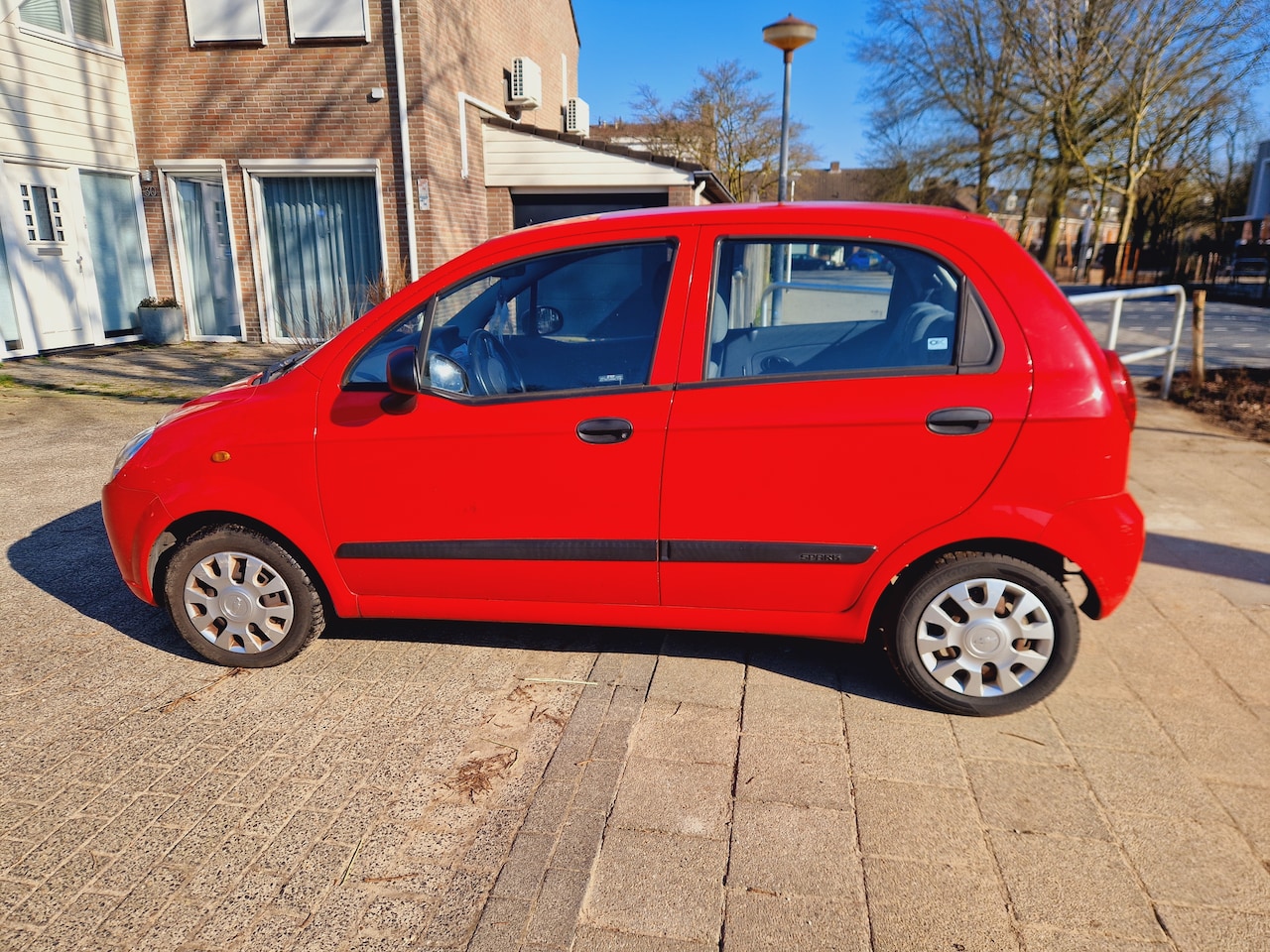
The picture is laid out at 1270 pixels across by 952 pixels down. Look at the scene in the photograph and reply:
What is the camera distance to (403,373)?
3.22 metres

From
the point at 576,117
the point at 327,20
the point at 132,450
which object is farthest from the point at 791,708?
the point at 576,117

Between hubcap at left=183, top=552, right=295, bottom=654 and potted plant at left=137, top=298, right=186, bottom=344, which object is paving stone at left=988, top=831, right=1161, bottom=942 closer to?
hubcap at left=183, top=552, right=295, bottom=654

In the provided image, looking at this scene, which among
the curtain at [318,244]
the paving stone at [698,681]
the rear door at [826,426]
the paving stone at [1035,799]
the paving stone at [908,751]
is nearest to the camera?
Result: the paving stone at [1035,799]

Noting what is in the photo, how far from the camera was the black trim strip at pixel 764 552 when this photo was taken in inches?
125

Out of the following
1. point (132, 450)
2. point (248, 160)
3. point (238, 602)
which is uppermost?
point (248, 160)

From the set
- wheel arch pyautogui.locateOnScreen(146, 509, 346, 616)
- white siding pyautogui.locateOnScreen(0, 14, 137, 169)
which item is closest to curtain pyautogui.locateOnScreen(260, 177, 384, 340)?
white siding pyautogui.locateOnScreen(0, 14, 137, 169)

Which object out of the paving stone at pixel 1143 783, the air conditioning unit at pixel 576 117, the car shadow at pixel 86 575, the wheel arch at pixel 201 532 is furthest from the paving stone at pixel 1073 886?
the air conditioning unit at pixel 576 117

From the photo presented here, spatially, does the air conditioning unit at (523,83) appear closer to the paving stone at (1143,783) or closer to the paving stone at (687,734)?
the paving stone at (687,734)

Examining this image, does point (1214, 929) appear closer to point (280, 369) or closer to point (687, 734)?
point (687, 734)

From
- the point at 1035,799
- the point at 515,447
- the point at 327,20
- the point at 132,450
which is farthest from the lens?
the point at 327,20

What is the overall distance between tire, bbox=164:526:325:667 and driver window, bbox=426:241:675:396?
1.06 m

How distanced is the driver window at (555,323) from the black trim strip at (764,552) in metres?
0.65

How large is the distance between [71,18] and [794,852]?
1450cm

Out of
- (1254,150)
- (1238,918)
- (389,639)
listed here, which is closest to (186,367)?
(389,639)
